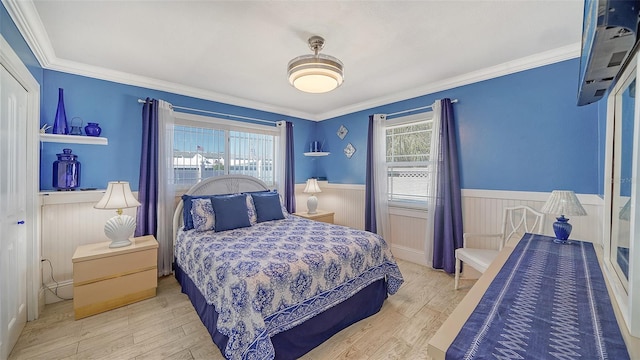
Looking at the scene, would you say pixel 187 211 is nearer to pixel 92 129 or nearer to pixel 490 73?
pixel 92 129

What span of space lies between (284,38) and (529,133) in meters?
2.73

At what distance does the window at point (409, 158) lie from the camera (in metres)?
3.58

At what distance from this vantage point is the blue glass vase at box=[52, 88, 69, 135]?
2490 mm

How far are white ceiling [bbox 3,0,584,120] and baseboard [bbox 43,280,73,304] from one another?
2.26m

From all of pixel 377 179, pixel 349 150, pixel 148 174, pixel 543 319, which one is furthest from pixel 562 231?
pixel 148 174

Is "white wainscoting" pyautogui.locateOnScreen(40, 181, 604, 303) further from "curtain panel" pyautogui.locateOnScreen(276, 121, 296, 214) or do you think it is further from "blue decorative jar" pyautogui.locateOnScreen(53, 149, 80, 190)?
"curtain panel" pyautogui.locateOnScreen(276, 121, 296, 214)

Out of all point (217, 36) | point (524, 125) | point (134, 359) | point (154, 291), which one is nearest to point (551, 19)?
point (524, 125)

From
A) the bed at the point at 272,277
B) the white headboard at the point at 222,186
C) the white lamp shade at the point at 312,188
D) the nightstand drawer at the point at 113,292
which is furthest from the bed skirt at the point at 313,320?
the white lamp shade at the point at 312,188

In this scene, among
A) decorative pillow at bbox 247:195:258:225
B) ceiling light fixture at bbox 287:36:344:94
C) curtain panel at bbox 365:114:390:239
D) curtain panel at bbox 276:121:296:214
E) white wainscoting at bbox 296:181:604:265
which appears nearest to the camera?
ceiling light fixture at bbox 287:36:344:94

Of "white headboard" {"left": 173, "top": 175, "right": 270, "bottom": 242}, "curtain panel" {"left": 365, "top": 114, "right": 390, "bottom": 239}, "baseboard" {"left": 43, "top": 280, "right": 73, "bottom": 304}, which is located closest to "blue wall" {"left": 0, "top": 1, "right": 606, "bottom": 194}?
"white headboard" {"left": 173, "top": 175, "right": 270, "bottom": 242}

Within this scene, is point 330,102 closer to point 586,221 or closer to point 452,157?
point 452,157

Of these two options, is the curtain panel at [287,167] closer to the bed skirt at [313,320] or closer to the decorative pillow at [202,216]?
the decorative pillow at [202,216]

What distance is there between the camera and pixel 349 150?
4.53 m

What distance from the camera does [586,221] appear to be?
2361mm
